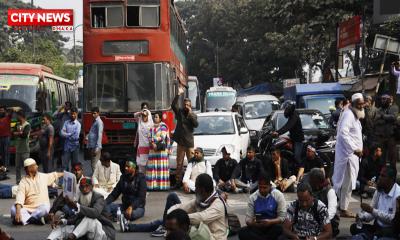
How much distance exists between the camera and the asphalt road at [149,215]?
1135 cm

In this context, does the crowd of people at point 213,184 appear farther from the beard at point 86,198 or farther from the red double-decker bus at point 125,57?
the red double-decker bus at point 125,57

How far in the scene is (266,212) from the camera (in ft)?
30.8

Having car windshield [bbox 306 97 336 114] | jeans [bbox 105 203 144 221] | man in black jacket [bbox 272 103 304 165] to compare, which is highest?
car windshield [bbox 306 97 336 114]

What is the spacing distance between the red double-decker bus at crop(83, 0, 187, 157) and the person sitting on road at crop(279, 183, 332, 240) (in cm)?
1090

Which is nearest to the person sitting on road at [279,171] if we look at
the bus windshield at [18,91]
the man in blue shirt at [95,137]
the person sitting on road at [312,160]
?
the person sitting on road at [312,160]

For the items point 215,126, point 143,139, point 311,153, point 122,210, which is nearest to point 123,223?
point 122,210

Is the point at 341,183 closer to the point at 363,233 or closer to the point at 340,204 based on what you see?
the point at 340,204

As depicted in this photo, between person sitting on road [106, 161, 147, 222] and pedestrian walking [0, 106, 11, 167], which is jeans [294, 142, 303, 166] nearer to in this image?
person sitting on road [106, 161, 147, 222]

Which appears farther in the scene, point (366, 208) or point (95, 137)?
point (95, 137)

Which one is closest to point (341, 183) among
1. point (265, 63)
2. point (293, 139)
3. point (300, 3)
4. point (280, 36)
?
point (293, 139)

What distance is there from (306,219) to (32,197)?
548 cm

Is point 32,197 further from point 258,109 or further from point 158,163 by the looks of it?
point 258,109

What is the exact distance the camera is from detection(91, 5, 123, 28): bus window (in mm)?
19344

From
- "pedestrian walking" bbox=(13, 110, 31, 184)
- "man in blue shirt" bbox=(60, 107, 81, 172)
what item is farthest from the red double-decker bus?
"pedestrian walking" bbox=(13, 110, 31, 184)
